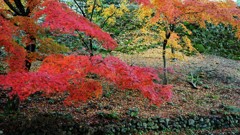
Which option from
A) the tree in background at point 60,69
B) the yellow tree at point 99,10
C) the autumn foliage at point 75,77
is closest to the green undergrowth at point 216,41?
the yellow tree at point 99,10

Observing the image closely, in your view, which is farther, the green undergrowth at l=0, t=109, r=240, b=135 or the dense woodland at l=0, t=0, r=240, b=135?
the green undergrowth at l=0, t=109, r=240, b=135

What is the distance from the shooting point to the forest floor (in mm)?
9703

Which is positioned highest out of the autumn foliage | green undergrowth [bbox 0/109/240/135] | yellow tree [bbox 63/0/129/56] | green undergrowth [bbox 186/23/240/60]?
yellow tree [bbox 63/0/129/56]

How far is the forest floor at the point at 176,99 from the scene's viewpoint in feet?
31.8

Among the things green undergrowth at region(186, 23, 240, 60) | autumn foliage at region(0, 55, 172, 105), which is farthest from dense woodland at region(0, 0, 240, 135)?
A: green undergrowth at region(186, 23, 240, 60)

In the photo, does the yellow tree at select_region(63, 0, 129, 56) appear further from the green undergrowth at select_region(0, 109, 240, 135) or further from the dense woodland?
the green undergrowth at select_region(0, 109, 240, 135)

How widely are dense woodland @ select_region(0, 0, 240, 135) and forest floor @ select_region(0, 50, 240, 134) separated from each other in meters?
0.04

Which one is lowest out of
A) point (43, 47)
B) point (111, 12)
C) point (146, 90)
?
point (146, 90)

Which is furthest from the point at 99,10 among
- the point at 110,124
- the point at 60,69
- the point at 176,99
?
the point at 60,69

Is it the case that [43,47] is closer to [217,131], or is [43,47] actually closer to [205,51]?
[217,131]

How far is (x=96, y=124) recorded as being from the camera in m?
8.79

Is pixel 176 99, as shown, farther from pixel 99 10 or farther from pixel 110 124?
pixel 99 10

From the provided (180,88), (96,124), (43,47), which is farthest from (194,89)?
(43,47)

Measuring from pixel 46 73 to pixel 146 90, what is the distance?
261 centimetres
